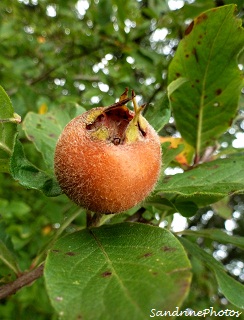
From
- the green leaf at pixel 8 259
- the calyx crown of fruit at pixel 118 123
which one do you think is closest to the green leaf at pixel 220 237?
the green leaf at pixel 8 259

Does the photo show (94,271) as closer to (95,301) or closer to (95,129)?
(95,301)

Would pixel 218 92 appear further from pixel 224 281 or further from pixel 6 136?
pixel 6 136

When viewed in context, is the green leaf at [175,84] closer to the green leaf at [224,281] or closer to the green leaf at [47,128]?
the green leaf at [47,128]

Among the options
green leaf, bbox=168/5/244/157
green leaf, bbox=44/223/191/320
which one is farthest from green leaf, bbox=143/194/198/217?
green leaf, bbox=168/5/244/157

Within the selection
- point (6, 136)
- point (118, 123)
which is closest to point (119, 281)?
point (118, 123)

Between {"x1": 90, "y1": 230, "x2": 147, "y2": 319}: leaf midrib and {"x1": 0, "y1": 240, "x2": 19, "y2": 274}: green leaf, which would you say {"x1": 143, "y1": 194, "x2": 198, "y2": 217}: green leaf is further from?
{"x1": 0, "y1": 240, "x2": 19, "y2": 274}: green leaf
